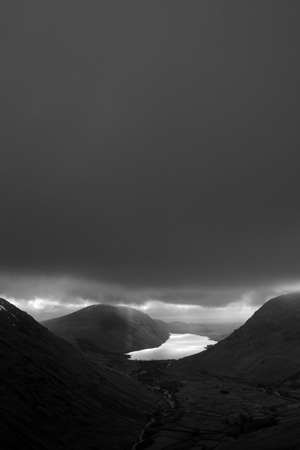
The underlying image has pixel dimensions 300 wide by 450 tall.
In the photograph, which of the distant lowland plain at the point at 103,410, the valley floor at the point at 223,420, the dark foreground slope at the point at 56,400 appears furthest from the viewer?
the valley floor at the point at 223,420

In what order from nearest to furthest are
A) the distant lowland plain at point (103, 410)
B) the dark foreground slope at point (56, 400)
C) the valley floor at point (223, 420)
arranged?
the dark foreground slope at point (56, 400)
the distant lowland plain at point (103, 410)
the valley floor at point (223, 420)

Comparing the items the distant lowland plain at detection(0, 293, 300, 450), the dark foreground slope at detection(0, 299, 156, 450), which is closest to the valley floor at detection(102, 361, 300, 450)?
the distant lowland plain at detection(0, 293, 300, 450)

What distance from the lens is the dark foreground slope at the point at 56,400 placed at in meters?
79.8

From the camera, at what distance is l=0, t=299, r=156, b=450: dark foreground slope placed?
7975 cm

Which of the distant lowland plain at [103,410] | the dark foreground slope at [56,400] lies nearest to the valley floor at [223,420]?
the distant lowland plain at [103,410]

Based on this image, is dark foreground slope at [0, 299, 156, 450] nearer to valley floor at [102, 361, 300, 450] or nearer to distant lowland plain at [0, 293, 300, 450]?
distant lowland plain at [0, 293, 300, 450]

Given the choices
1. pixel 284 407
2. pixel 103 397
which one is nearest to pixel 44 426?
pixel 103 397

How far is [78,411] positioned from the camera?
102250 millimetres

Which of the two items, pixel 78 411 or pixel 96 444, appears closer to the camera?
pixel 96 444

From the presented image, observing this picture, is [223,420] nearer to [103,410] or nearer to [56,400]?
[103,410]

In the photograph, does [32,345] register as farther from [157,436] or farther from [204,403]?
[204,403]

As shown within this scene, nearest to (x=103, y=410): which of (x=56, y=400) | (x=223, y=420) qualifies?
(x=56, y=400)

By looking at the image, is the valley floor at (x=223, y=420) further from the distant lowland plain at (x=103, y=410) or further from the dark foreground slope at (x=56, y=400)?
the dark foreground slope at (x=56, y=400)

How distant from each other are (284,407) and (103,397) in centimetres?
7641
